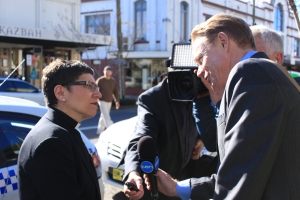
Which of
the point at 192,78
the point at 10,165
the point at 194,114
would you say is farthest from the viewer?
the point at 10,165

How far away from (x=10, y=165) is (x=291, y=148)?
2.59 meters

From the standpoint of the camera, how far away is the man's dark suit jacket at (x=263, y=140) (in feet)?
4.69

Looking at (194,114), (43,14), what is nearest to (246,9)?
(43,14)

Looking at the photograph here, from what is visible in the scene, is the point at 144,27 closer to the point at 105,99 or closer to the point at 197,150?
the point at 105,99

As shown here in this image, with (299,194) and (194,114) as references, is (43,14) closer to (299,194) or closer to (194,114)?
(194,114)

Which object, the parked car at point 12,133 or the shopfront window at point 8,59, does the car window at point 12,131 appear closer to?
the parked car at point 12,133

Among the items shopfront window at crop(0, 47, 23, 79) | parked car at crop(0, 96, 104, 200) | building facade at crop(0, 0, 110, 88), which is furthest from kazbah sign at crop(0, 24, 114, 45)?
parked car at crop(0, 96, 104, 200)

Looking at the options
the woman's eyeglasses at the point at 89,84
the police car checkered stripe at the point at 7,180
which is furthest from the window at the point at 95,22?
the woman's eyeglasses at the point at 89,84

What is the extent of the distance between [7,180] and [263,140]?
247cm

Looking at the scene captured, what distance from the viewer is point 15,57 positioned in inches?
786

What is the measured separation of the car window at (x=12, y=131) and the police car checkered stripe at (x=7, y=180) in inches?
3.8

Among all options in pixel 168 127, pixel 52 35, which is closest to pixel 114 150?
pixel 168 127

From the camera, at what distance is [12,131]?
3441 mm

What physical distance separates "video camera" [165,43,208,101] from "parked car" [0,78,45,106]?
38.0 feet
